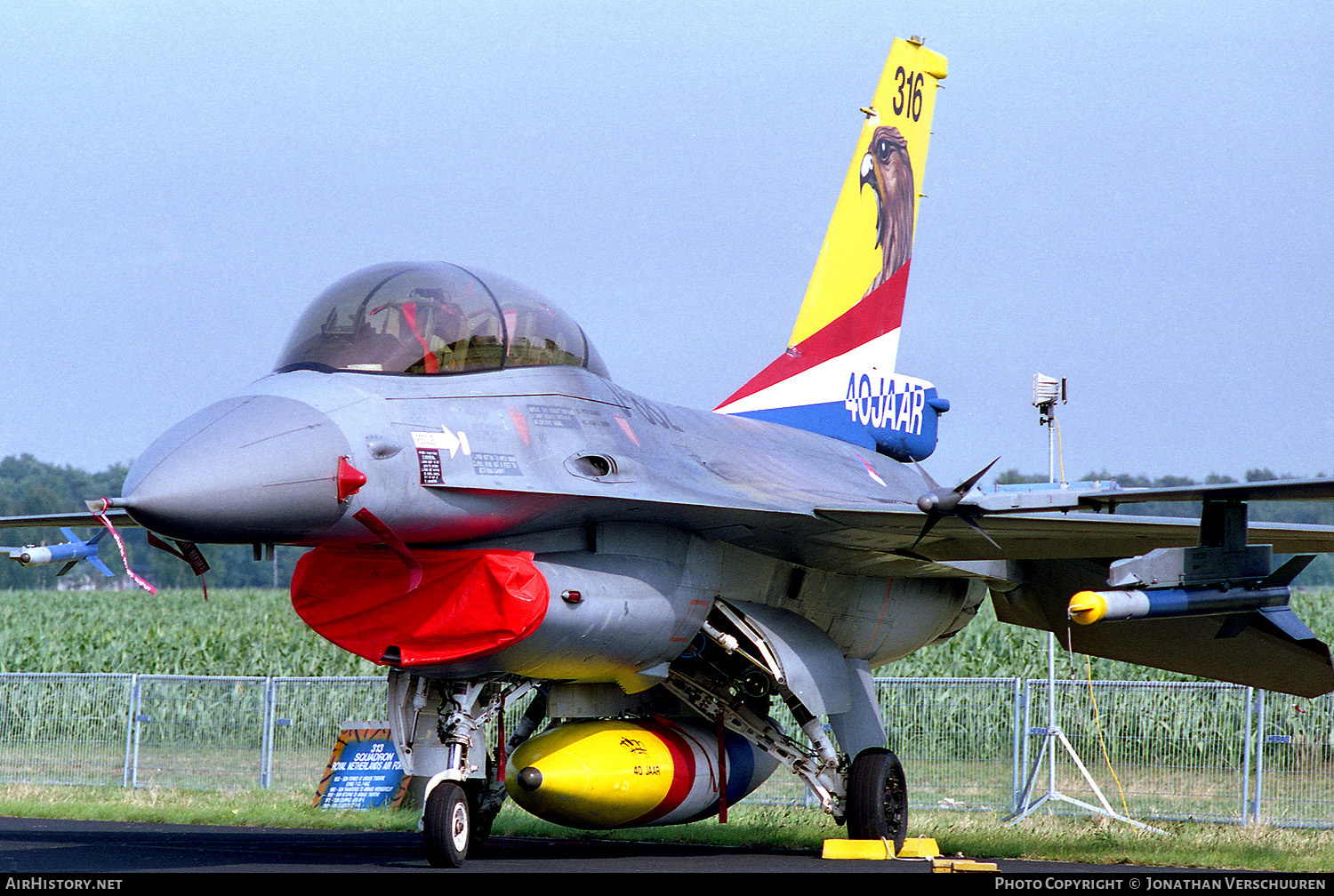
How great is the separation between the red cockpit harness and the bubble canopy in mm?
1173

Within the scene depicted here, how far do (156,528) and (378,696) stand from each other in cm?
1371

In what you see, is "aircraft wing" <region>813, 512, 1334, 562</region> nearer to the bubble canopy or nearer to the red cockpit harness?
the red cockpit harness

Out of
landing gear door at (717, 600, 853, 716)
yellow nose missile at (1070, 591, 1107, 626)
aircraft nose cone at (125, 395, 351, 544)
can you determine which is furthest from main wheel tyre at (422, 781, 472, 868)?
yellow nose missile at (1070, 591, 1107, 626)

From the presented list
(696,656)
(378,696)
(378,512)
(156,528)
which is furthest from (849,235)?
(378,696)

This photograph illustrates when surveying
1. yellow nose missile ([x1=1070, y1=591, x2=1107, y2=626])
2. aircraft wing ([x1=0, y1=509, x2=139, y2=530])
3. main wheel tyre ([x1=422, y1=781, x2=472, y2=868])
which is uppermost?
aircraft wing ([x1=0, y1=509, x2=139, y2=530])

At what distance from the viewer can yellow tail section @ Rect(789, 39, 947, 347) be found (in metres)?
13.4

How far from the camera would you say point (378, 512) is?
7707 mm

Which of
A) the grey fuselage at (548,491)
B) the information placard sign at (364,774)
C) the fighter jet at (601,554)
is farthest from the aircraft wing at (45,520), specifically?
the information placard sign at (364,774)

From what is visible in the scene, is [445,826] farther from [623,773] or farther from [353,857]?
[353,857]

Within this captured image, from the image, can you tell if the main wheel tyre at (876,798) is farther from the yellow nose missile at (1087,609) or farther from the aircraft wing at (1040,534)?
the yellow nose missile at (1087,609)

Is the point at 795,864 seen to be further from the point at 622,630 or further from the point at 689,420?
the point at 689,420

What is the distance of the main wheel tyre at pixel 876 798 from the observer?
10.4 meters

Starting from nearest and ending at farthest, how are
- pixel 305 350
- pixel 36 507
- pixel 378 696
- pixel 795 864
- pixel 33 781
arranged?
1. pixel 305 350
2. pixel 795 864
3. pixel 33 781
4. pixel 378 696
5. pixel 36 507

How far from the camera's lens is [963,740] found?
64.2 ft
